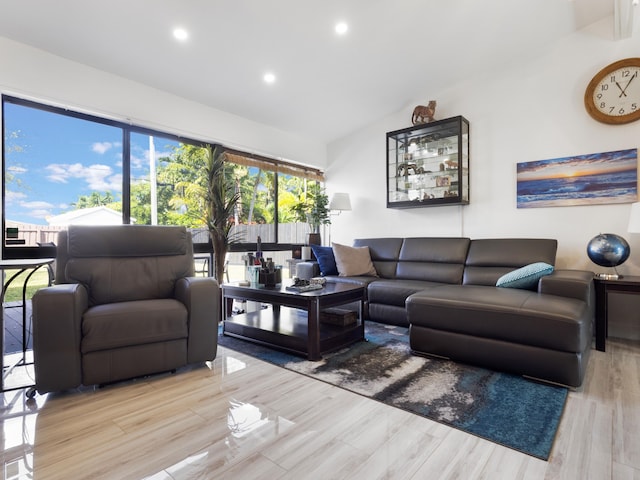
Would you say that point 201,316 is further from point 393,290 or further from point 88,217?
point 393,290

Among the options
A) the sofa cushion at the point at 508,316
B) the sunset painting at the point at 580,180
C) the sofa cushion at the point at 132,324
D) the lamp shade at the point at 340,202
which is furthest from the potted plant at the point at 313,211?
the sofa cushion at the point at 132,324

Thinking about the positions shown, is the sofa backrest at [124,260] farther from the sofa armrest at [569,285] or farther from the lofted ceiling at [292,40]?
the sofa armrest at [569,285]

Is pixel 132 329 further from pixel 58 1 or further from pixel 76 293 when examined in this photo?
pixel 58 1

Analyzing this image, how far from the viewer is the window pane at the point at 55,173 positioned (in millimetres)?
2811

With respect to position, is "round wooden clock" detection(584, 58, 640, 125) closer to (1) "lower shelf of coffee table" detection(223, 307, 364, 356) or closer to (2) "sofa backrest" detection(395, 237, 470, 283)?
(2) "sofa backrest" detection(395, 237, 470, 283)

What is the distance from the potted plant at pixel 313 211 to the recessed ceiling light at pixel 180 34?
257 centimetres

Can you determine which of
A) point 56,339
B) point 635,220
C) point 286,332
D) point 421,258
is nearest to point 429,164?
point 421,258

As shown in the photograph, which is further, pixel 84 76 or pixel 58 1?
pixel 84 76

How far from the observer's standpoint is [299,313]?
11.3 ft

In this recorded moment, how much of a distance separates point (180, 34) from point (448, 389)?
340cm

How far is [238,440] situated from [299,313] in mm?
1943

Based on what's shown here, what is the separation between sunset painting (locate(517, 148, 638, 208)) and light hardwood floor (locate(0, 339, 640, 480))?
191cm

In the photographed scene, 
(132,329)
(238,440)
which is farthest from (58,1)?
(238,440)

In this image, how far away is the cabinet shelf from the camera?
3.93 meters
